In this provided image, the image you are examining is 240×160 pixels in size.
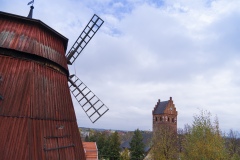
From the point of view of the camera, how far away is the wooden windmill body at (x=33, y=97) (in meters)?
7.96

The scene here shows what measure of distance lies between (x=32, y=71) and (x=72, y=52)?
494 cm

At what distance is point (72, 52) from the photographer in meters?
13.8

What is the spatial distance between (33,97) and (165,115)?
4513 centimetres

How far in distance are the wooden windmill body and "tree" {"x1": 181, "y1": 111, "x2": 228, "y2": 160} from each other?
37.8 feet

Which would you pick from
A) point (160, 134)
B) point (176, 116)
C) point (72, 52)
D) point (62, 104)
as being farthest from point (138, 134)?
point (62, 104)

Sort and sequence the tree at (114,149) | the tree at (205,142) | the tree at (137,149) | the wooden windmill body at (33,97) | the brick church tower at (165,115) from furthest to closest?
1. the brick church tower at (165,115)
2. the tree at (114,149)
3. the tree at (137,149)
4. the tree at (205,142)
5. the wooden windmill body at (33,97)

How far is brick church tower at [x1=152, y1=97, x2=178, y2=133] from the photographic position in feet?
168

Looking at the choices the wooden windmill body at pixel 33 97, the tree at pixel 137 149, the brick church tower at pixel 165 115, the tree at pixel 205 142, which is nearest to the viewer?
the wooden windmill body at pixel 33 97

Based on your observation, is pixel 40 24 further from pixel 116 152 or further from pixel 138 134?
pixel 116 152

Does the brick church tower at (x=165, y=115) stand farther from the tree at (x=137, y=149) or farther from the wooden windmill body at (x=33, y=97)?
the wooden windmill body at (x=33, y=97)

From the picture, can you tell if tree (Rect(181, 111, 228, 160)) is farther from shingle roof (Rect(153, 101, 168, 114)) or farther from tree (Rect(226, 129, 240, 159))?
shingle roof (Rect(153, 101, 168, 114))

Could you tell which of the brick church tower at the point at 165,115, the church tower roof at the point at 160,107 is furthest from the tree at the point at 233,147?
the church tower roof at the point at 160,107

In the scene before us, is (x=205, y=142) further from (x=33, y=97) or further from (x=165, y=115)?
(x=165, y=115)

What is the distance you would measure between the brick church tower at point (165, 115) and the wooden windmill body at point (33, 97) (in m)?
42.3
